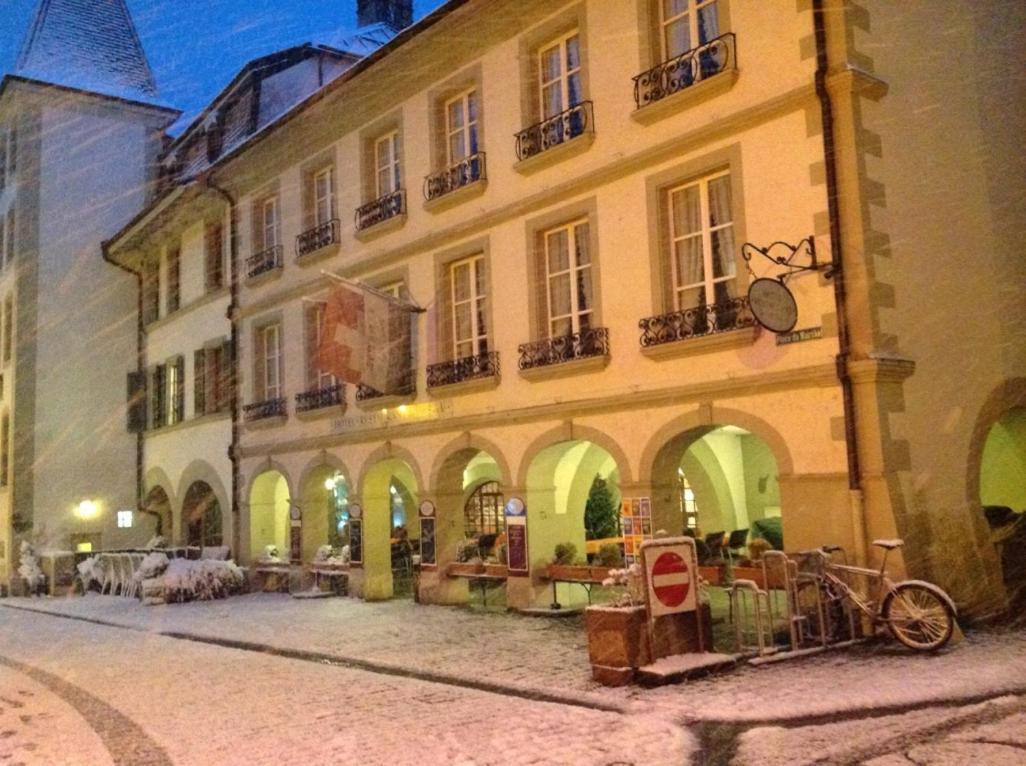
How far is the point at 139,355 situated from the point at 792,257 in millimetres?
18572

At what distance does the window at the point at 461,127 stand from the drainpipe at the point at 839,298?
583 cm

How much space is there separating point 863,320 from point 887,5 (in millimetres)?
3711

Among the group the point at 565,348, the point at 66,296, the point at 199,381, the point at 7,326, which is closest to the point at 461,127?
the point at 565,348

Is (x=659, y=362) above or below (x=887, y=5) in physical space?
below

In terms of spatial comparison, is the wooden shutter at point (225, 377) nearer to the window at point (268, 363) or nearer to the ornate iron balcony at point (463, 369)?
the window at point (268, 363)

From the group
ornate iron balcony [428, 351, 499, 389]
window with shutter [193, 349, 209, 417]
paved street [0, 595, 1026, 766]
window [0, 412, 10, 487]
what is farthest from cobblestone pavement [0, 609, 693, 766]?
window [0, 412, 10, 487]

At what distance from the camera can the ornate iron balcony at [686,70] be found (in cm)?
1098

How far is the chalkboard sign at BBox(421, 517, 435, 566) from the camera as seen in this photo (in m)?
15.0

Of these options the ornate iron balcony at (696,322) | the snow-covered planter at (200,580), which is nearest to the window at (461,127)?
the ornate iron balcony at (696,322)

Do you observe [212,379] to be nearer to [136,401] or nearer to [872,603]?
[136,401]

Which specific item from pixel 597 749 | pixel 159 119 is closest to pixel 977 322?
pixel 597 749

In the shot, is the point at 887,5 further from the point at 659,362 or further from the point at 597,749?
the point at 597,749

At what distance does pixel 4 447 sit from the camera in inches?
959

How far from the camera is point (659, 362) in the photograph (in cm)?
1155
